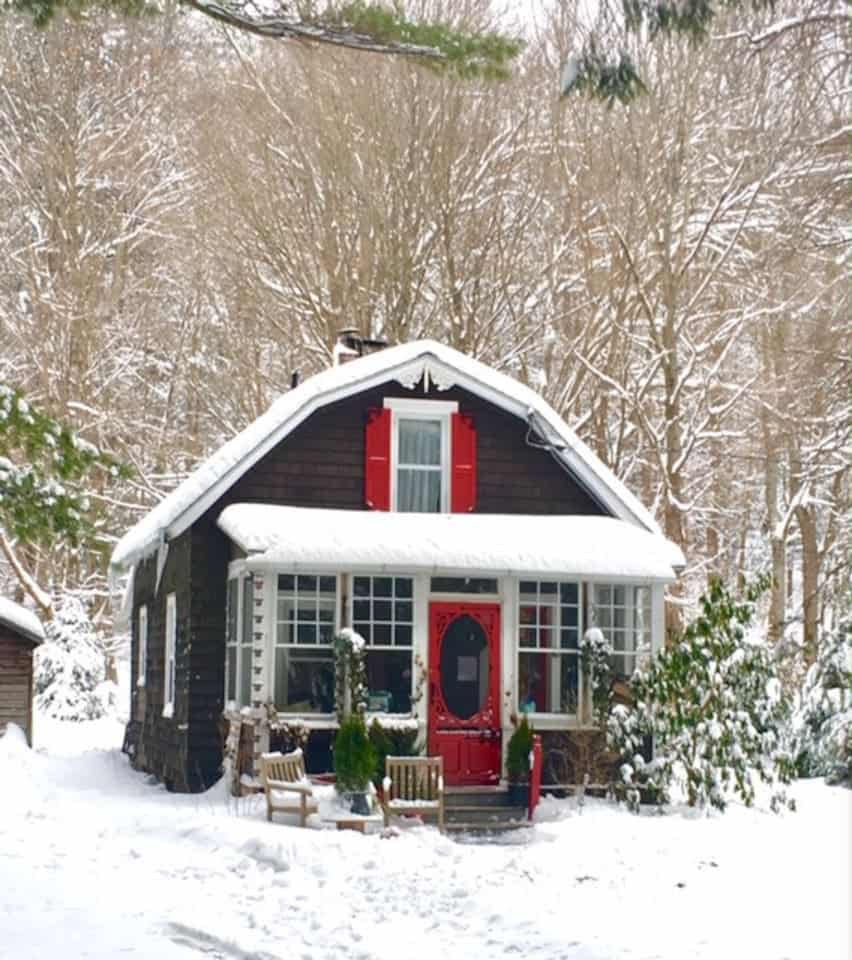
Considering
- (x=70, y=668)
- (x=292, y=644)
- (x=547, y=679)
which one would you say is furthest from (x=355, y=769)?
(x=70, y=668)

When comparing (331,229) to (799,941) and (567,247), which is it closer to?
(567,247)

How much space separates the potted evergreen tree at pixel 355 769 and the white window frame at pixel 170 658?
17.2 feet

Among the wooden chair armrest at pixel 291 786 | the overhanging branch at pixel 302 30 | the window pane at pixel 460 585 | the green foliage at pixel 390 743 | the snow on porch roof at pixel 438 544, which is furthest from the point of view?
the window pane at pixel 460 585

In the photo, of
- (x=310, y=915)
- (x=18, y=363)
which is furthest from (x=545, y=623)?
(x=18, y=363)

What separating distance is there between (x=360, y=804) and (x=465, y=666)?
3333mm

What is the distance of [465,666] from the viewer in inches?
771

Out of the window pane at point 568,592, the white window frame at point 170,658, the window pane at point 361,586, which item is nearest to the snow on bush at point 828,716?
the window pane at point 568,592

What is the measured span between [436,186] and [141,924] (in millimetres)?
18108

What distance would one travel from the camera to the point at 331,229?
27.4m

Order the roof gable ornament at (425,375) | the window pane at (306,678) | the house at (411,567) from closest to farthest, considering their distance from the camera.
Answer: the house at (411,567) < the window pane at (306,678) < the roof gable ornament at (425,375)

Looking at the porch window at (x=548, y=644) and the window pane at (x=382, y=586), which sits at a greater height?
the window pane at (x=382, y=586)

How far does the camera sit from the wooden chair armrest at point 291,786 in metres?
16.3

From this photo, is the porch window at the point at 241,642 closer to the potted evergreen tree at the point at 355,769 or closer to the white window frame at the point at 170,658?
the white window frame at the point at 170,658

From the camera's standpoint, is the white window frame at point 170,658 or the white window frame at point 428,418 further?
the white window frame at point 170,658
